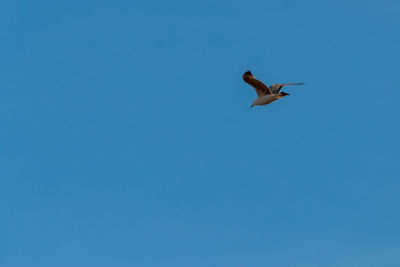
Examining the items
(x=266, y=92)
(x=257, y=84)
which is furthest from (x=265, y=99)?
(x=257, y=84)

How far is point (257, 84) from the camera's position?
110 metres

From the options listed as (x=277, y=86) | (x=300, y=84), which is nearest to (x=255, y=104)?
(x=277, y=86)

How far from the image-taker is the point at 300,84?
329ft

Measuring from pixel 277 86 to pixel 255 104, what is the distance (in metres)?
5.01

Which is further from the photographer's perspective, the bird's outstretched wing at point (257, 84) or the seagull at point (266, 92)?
the seagull at point (266, 92)

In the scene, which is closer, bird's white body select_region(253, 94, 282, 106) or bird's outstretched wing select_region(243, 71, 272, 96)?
bird's outstretched wing select_region(243, 71, 272, 96)

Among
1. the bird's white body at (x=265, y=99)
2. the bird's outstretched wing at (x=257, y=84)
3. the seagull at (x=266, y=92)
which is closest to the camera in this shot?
the bird's outstretched wing at (x=257, y=84)

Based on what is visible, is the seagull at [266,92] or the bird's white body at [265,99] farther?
the bird's white body at [265,99]

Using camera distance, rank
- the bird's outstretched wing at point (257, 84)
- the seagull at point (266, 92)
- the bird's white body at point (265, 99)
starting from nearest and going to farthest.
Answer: the bird's outstretched wing at point (257, 84) → the seagull at point (266, 92) → the bird's white body at point (265, 99)

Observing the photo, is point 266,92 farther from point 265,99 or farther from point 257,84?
point 257,84

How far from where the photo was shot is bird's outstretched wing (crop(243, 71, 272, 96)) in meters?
108

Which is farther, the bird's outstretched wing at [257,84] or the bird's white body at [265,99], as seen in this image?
the bird's white body at [265,99]

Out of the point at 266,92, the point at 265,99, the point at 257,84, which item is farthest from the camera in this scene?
the point at 265,99

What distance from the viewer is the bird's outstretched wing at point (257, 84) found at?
108 m
